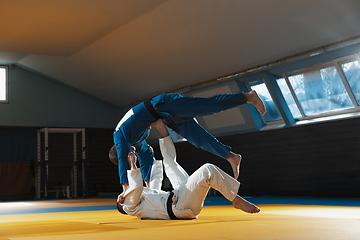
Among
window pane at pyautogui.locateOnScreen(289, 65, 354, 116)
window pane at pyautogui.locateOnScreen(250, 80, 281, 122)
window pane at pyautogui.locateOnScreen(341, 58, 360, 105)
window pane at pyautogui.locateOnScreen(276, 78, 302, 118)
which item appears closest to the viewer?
Answer: window pane at pyautogui.locateOnScreen(341, 58, 360, 105)

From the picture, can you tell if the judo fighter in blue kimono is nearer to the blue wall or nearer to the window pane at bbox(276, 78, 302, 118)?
the window pane at bbox(276, 78, 302, 118)

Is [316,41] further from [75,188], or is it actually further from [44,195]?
[44,195]

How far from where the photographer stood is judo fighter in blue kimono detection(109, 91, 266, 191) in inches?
124

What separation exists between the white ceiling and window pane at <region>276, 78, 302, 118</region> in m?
0.92

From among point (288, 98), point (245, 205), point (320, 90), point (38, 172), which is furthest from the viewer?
point (38, 172)

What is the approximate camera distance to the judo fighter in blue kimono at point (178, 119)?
3150mm

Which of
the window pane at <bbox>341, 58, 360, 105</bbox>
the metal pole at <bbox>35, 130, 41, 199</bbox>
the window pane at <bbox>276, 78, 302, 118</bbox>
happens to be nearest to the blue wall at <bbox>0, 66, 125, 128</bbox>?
the metal pole at <bbox>35, 130, 41, 199</bbox>

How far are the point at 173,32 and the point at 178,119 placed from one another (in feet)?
10.7

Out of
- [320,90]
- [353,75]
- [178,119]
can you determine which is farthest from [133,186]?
[320,90]

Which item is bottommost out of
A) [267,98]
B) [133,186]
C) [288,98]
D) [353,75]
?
[133,186]

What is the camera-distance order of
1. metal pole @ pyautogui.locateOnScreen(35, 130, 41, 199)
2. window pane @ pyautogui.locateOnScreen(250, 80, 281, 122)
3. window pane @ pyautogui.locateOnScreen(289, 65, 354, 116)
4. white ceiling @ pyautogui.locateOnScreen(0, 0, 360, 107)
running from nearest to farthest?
white ceiling @ pyautogui.locateOnScreen(0, 0, 360, 107) < window pane @ pyautogui.locateOnScreen(289, 65, 354, 116) < window pane @ pyautogui.locateOnScreen(250, 80, 281, 122) < metal pole @ pyautogui.locateOnScreen(35, 130, 41, 199)

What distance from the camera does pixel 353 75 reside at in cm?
646

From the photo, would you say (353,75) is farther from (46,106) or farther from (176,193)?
(46,106)

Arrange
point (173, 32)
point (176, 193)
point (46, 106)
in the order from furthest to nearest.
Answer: point (46, 106), point (173, 32), point (176, 193)
